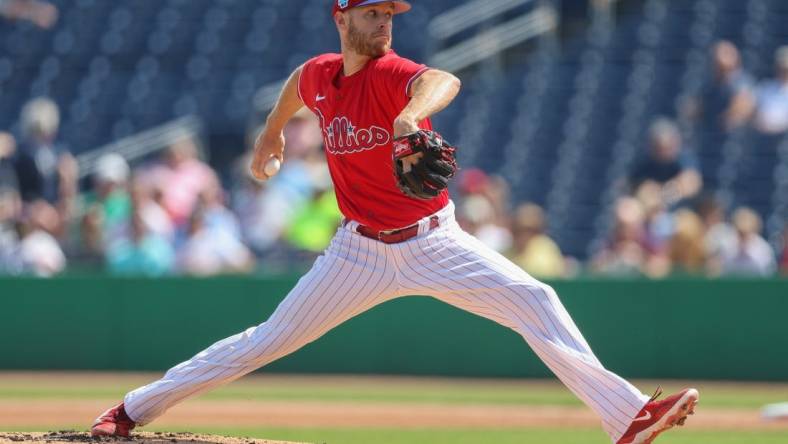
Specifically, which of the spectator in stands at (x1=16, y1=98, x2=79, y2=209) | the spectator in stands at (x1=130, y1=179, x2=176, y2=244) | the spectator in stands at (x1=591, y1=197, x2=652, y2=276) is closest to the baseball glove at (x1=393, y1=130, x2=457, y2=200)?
the spectator in stands at (x1=591, y1=197, x2=652, y2=276)

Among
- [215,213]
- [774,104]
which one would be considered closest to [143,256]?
[215,213]

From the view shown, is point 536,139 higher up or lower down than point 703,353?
higher up

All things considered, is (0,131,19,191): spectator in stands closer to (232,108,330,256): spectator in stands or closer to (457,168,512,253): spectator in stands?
(232,108,330,256): spectator in stands

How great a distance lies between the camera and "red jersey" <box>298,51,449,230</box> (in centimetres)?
508

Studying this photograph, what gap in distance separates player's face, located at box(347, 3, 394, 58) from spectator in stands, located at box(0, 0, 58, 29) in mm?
13147

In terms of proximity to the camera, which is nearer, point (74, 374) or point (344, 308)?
point (344, 308)

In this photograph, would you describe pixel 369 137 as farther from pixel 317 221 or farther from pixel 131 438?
pixel 317 221

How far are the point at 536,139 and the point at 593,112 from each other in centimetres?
65

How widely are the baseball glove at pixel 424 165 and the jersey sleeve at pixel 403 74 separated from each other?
0.26 meters

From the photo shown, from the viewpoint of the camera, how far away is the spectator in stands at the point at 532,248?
1125 centimetres

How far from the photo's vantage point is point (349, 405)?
961 cm

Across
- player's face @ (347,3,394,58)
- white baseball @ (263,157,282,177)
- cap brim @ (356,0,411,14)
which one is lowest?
white baseball @ (263,157,282,177)

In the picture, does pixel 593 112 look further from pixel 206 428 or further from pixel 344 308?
pixel 344 308

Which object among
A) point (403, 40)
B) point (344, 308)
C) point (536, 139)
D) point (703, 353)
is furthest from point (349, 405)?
point (403, 40)
